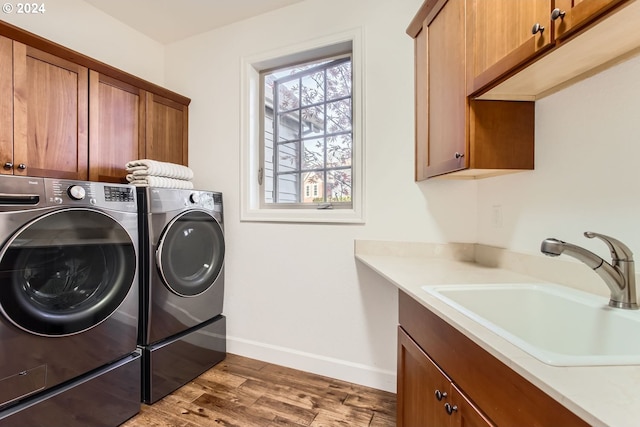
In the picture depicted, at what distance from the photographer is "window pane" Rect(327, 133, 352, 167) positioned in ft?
6.92

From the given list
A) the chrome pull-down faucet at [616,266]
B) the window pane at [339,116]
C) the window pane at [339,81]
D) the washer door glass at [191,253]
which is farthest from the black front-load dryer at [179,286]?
the chrome pull-down faucet at [616,266]

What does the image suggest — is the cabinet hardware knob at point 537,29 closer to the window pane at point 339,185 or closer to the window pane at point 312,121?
the window pane at point 339,185

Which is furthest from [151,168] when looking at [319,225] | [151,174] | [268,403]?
[268,403]

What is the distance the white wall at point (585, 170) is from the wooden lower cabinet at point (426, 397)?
0.71m

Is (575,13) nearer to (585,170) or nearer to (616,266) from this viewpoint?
(585,170)

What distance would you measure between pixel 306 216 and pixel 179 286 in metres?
Result: 0.93

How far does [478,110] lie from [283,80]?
1627 mm

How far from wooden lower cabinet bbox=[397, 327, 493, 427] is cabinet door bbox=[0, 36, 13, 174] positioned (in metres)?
2.08

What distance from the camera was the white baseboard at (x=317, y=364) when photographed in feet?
6.04

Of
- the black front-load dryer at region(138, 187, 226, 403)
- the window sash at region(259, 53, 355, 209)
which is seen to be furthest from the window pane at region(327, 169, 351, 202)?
the black front-load dryer at region(138, 187, 226, 403)

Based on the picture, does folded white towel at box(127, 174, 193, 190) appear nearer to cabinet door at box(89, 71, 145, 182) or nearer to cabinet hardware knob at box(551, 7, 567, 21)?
cabinet door at box(89, 71, 145, 182)

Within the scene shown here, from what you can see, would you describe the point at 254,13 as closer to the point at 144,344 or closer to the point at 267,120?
the point at 267,120

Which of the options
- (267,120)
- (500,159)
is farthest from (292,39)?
(500,159)

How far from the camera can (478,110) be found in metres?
1.21
